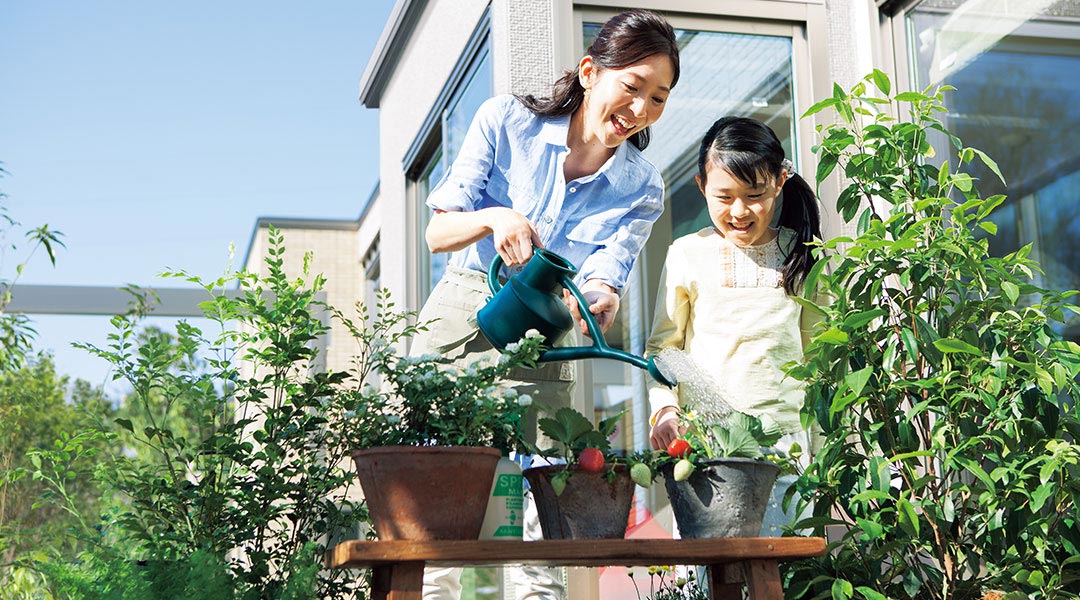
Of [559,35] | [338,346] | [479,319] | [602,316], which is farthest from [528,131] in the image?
[338,346]

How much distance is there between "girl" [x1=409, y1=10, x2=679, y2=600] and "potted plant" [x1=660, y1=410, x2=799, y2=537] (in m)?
0.48

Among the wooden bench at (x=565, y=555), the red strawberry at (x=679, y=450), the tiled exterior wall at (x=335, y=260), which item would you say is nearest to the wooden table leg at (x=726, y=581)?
the wooden bench at (x=565, y=555)

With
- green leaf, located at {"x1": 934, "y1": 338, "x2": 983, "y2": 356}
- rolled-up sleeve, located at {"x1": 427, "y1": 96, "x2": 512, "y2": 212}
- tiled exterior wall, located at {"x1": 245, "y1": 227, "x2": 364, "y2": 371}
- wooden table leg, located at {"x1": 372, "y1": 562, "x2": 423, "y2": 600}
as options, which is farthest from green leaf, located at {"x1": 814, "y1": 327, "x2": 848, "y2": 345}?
tiled exterior wall, located at {"x1": 245, "y1": 227, "x2": 364, "y2": 371}

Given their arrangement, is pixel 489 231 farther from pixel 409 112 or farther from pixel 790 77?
pixel 409 112

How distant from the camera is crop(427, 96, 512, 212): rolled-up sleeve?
2350 millimetres

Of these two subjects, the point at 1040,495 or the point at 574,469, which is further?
the point at 1040,495

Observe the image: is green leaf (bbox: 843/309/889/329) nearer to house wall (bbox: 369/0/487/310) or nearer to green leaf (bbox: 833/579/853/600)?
green leaf (bbox: 833/579/853/600)

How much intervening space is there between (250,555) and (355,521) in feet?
0.80

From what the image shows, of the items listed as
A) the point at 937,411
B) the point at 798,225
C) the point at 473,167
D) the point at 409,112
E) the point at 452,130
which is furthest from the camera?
the point at 409,112

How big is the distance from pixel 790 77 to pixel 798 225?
2.96 feet

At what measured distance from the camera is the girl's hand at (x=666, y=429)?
2.34 m

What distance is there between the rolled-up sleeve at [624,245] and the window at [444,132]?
1.17 meters

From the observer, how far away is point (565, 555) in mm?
1729

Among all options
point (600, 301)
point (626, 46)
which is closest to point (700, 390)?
point (600, 301)
